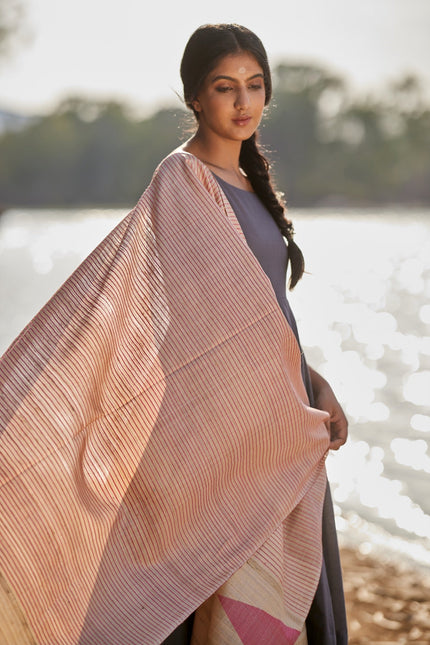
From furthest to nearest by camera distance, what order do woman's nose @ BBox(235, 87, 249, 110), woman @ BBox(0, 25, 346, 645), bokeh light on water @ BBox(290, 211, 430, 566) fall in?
1. bokeh light on water @ BBox(290, 211, 430, 566)
2. woman's nose @ BBox(235, 87, 249, 110)
3. woman @ BBox(0, 25, 346, 645)

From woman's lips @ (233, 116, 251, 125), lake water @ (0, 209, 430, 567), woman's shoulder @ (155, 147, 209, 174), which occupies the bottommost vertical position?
lake water @ (0, 209, 430, 567)

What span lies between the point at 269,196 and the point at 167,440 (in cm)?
83

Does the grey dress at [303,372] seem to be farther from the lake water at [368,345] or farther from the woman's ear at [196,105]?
the lake water at [368,345]

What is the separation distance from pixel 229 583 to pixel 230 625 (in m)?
0.10

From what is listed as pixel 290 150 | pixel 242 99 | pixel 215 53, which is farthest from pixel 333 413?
pixel 290 150

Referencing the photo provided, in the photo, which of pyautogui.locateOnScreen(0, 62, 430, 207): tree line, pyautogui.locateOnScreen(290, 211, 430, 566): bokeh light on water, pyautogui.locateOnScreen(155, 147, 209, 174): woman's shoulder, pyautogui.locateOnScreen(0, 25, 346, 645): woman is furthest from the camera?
pyautogui.locateOnScreen(0, 62, 430, 207): tree line

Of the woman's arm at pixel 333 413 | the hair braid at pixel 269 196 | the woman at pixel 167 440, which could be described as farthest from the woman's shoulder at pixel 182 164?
the woman's arm at pixel 333 413

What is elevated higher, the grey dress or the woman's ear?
the woman's ear

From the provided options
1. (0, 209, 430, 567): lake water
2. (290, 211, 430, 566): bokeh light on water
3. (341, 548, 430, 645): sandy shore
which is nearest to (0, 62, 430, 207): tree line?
(0, 209, 430, 567): lake water

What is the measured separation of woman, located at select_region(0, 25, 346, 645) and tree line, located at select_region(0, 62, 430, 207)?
59184 mm

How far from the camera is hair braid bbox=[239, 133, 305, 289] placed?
271 centimetres

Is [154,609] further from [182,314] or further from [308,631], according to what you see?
[182,314]

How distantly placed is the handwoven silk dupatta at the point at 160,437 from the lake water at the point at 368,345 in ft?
7.19

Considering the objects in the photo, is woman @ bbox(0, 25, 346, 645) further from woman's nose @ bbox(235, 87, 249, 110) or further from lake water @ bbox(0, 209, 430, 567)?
lake water @ bbox(0, 209, 430, 567)
